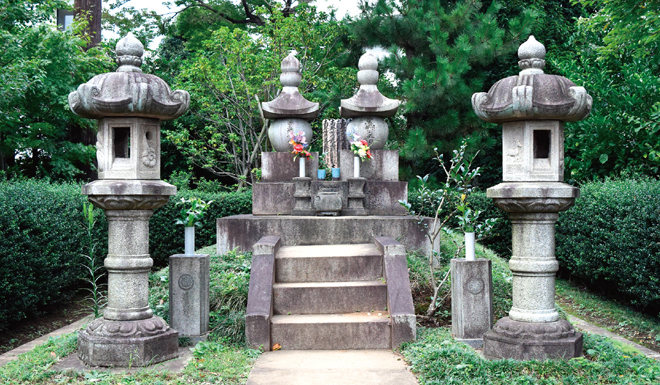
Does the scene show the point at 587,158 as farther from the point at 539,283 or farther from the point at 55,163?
the point at 55,163

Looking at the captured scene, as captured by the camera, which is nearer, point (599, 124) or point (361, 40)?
point (599, 124)

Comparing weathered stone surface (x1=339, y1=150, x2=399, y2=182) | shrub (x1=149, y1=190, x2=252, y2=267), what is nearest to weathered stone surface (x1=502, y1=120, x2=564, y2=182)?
weathered stone surface (x1=339, y1=150, x2=399, y2=182)

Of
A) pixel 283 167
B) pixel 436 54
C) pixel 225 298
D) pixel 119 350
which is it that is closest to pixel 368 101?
pixel 283 167

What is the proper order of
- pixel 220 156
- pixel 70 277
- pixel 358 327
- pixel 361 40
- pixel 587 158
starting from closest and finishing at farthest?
pixel 358 327 → pixel 70 277 → pixel 587 158 → pixel 361 40 → pixel 220 156

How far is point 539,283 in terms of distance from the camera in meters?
4.55

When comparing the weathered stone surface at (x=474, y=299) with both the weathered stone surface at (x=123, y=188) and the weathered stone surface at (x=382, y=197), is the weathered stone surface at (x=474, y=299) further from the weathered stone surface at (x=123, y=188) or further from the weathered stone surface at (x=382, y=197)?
the weathered stone surface at (x=382, y=197)

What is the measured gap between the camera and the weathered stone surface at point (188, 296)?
205 inches

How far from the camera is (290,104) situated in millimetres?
8711

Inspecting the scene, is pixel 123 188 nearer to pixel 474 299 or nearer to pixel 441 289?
pixel 474 299

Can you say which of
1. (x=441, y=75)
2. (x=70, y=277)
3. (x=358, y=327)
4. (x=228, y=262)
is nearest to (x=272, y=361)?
(x=358, y=327)

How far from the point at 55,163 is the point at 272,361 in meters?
9.17

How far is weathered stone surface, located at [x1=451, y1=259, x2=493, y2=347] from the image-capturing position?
512 centimetres

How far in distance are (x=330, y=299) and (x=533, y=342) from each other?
2.11 metres

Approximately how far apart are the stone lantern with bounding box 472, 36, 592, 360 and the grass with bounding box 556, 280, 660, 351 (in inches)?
92.3
